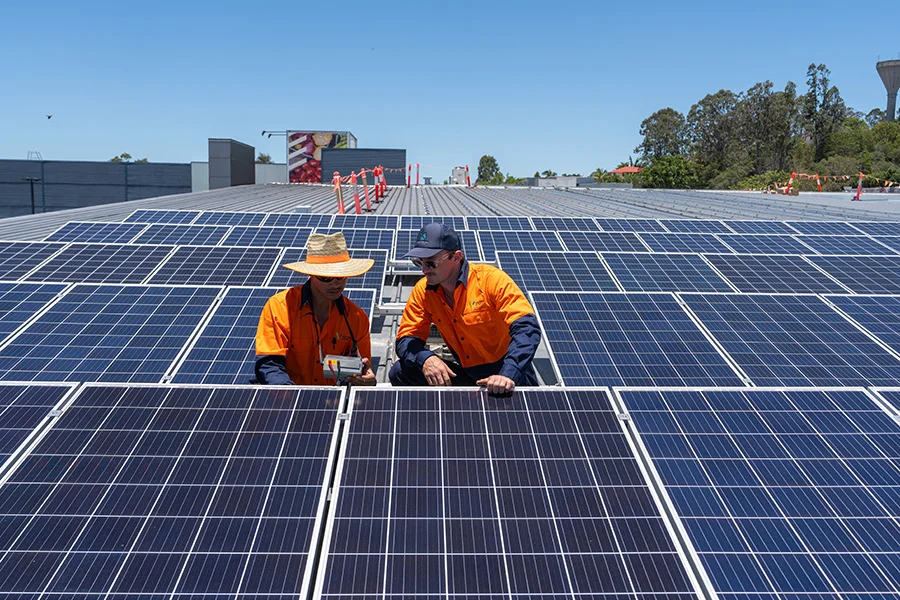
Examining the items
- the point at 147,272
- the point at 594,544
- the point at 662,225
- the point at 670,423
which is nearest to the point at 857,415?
the point at 670,423

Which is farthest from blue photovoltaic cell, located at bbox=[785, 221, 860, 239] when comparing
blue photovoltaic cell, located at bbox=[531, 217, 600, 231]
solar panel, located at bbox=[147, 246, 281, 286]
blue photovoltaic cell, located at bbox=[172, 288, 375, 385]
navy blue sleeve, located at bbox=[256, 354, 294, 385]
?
Result: navy blue sleeve, located at bbox=[256, 354, 294, 385]

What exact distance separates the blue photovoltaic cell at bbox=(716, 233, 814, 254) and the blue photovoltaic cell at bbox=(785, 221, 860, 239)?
7.62 ft

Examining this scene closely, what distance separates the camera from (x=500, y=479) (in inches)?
166

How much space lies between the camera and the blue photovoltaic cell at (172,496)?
3.56m

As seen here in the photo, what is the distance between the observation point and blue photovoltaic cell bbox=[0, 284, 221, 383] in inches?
316

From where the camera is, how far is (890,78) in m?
121

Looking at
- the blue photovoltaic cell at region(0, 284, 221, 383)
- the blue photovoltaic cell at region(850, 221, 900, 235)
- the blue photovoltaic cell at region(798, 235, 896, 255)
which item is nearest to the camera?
the blue photovoltaic cell at region(0, 284, 221, 383)

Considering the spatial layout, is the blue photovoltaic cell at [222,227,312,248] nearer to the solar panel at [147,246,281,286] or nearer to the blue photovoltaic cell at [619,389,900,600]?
the solar panel at [147,246,281,286]

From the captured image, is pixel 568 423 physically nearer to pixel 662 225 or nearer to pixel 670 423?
pixel 670 423

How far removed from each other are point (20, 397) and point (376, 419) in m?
2.56

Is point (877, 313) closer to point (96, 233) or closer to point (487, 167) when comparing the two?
point (96, 233)

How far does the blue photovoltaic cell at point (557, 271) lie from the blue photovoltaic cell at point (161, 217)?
11671 mm

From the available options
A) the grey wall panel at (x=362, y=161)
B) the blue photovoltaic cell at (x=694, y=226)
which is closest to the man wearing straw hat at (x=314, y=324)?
the blue photovoltaic cell at (x=694, y=226)

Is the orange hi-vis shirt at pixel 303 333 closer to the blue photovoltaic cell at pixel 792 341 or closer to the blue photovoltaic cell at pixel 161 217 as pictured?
the blue photovoltaic cell at pixel 792 341
